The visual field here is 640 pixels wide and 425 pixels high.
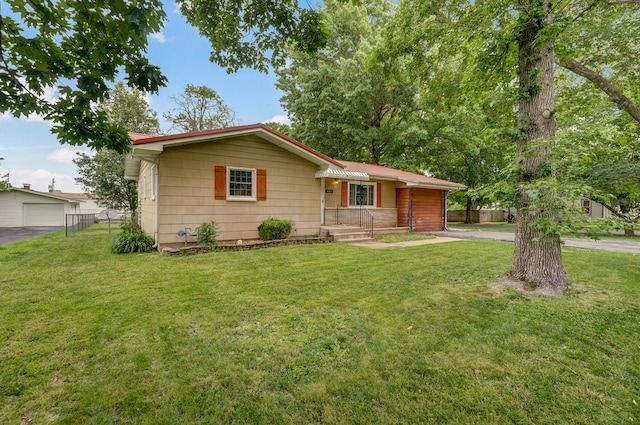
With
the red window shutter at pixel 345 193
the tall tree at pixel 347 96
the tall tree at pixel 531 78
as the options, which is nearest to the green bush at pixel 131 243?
the red window shutter at pixel 345 193

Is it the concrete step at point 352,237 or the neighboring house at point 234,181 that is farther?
the concrete step at point 352,237

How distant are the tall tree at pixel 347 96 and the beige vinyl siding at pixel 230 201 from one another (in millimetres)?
10876

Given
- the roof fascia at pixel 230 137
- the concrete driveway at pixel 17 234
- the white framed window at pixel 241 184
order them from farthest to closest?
the concrete driveway at pixel 17 234
the white framed window at pixel 241 184
the roof fascia at pixel 230 137

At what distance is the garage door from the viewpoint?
75.6 feet

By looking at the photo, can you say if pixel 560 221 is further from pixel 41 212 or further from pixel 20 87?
pixel 41 212

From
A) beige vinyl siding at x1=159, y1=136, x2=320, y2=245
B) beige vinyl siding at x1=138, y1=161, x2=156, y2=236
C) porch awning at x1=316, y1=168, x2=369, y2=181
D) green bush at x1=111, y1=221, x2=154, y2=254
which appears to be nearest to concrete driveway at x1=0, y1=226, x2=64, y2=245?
beige vinyl siding at x1=138, y1=161, x2=156, y2=236

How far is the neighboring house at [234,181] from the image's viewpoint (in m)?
7.75

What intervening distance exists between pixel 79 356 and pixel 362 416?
8.50 feet

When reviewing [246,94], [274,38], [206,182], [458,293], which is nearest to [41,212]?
[246,94]

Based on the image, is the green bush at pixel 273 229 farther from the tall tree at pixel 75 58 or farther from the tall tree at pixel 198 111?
the tall tree at pixel 198 111

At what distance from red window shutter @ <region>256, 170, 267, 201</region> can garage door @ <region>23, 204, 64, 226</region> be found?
25426mm

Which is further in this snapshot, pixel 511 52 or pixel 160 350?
pixel 511 52

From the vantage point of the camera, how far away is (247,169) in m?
9.05

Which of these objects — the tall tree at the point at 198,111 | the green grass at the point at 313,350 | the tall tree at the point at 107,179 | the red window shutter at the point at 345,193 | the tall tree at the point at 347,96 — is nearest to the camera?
the green grass at the point at 313,350
